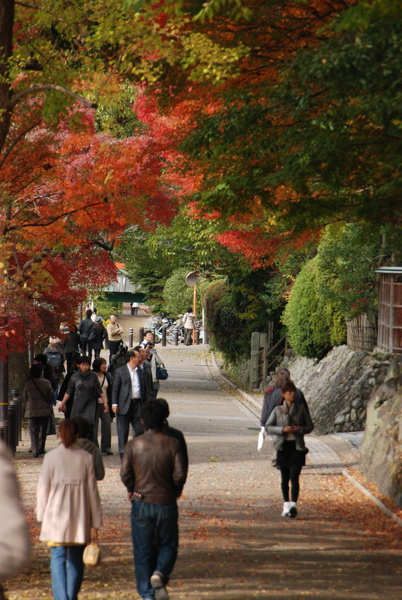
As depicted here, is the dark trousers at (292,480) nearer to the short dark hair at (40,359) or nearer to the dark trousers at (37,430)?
the dark trousers at (37,430)

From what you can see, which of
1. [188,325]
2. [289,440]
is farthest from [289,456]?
[188,325]

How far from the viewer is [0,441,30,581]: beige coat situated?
3580mm

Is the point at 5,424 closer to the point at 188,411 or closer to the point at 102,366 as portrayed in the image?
the point at 102,366

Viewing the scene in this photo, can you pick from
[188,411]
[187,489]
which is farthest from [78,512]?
[188,411]

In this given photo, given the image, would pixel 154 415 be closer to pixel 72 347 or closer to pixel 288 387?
pixel 288 387

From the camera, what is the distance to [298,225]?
34.4 ft

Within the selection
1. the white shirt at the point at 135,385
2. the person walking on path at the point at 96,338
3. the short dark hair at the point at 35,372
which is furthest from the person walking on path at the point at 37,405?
the person walking on path at the point at 96,338

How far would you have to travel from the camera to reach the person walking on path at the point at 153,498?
7047 millimetres

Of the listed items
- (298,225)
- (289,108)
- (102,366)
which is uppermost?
Result: (289,108)

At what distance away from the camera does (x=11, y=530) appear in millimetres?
3615

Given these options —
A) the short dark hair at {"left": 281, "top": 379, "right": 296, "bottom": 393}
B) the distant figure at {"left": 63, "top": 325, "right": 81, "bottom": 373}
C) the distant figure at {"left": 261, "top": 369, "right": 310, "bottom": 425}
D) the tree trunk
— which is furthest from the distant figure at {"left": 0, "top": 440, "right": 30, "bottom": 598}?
the distant figure at {"left": 63, "top": 325, "right": 81, "bottom": 373}

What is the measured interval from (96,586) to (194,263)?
29523 millimetres

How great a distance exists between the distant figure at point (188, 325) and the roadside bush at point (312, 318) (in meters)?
23.9

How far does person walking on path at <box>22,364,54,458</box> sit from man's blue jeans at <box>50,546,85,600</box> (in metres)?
8.39
